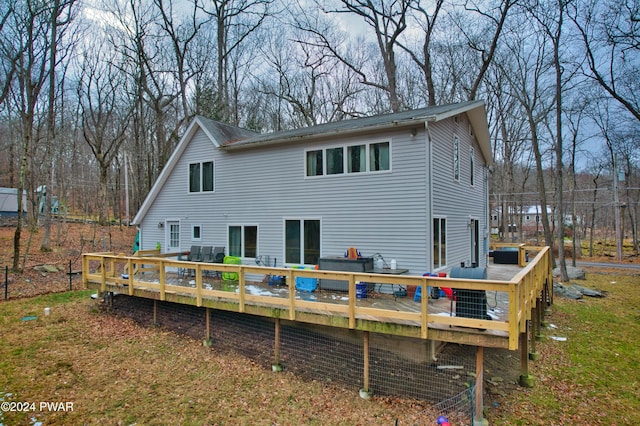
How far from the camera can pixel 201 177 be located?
1251cm

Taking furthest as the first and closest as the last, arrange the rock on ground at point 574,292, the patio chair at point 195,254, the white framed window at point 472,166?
the rock on ground at point 574,292 → the white framed window at point 472,166 → the patio chair at point 195,254

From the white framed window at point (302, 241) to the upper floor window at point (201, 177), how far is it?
3.59 metres

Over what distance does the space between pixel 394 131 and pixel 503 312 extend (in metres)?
4.78

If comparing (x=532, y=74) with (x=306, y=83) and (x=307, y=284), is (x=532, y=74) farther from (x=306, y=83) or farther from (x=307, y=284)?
(x=307, y=284)

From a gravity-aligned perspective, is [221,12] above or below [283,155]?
above

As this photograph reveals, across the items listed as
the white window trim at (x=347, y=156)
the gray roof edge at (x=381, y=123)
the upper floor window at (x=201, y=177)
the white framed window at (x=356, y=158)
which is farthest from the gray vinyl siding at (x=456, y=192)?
the upper floor window at (x=201, y=177)

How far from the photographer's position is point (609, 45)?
48.4ft

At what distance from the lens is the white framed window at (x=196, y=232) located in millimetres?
12418

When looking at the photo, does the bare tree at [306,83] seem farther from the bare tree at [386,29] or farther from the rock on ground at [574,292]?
the rock on ground at [574,292]

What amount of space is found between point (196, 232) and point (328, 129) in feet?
19.8

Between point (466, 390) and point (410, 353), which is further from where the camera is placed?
point (410, 353)

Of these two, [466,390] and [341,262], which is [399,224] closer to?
[341,262]

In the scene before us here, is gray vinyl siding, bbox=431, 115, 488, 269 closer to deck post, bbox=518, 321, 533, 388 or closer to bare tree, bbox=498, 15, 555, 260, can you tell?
deck post, bbox=518, 321, 533, 388

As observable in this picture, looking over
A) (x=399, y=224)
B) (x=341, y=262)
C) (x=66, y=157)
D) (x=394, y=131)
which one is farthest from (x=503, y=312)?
(x=66, y=157)
